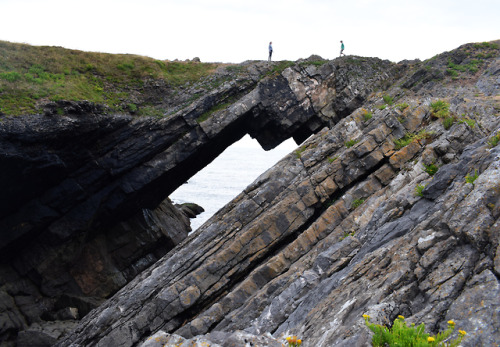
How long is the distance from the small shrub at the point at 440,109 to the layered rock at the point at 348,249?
0.32 m

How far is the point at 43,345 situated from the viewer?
23484mm

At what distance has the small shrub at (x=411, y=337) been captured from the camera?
5.50m

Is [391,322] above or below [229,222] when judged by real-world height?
below

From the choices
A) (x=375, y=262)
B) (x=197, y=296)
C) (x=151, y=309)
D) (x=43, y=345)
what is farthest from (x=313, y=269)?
(x=43, y=345)

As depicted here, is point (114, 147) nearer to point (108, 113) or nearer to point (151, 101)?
point (108, 113)

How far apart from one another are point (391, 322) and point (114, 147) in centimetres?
2299

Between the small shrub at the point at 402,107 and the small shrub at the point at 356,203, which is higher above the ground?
the small shrub at the point at 402,107

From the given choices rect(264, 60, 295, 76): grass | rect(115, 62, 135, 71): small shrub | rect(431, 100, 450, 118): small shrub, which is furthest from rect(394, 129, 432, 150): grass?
rect(115, 62, 135, 71): small shrub

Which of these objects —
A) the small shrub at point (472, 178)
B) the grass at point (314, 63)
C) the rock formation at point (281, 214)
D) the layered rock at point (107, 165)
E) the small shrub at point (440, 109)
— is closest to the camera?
the rock formation at point (281, 214)

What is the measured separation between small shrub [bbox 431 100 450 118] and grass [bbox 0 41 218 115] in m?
17.8

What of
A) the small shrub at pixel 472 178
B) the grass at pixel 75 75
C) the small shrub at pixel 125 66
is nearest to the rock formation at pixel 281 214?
the small shrub at pixel 472 178

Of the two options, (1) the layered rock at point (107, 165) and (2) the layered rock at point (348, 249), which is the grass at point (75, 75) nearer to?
(1) the layered rock at point (107, 165)

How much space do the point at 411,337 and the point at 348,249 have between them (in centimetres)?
748

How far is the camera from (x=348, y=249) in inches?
514
